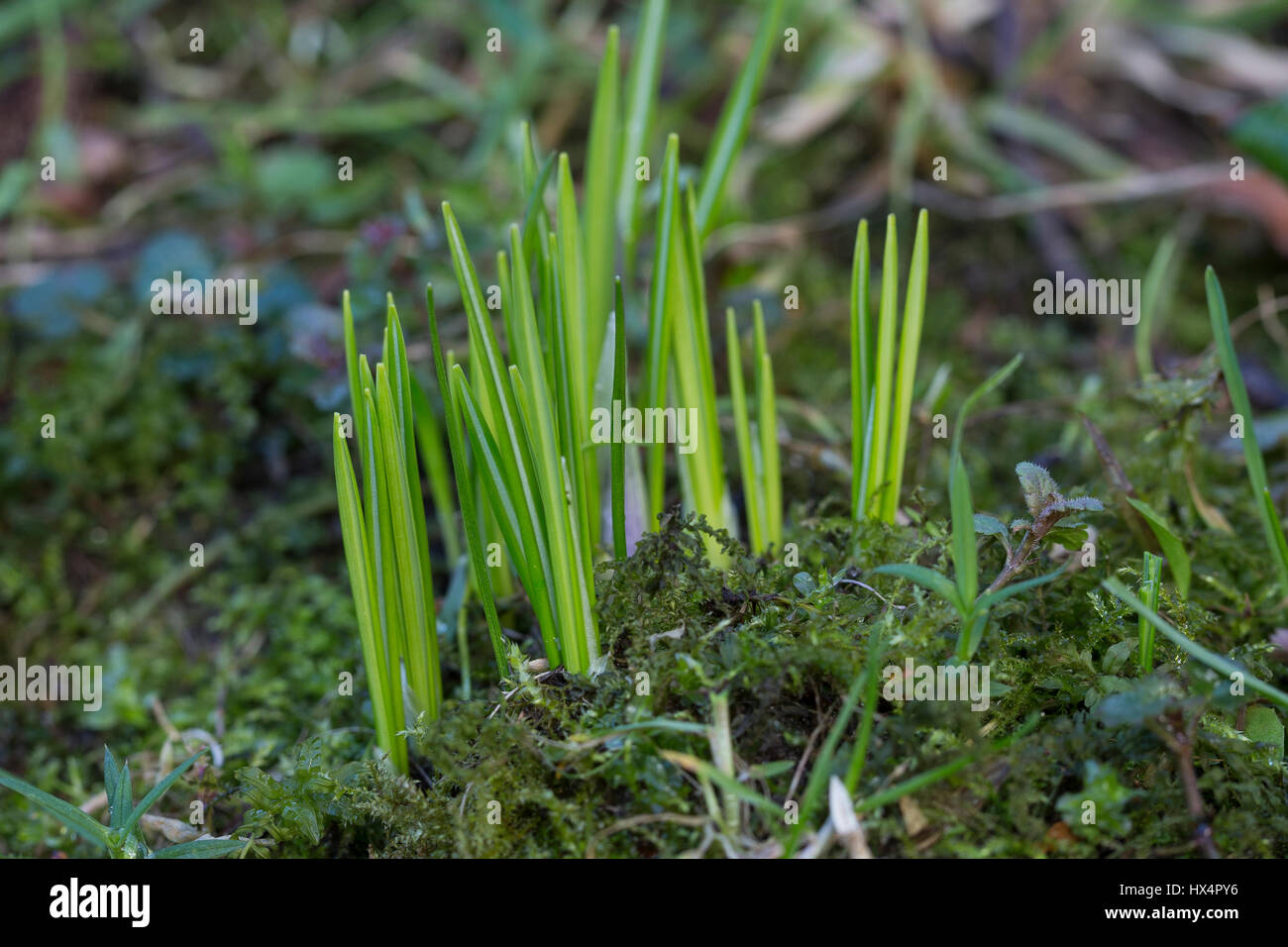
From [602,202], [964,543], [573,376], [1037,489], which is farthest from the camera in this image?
[602,202]

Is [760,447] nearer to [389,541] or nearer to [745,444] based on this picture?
[745,444]

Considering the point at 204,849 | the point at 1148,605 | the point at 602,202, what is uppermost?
the point at 602,202

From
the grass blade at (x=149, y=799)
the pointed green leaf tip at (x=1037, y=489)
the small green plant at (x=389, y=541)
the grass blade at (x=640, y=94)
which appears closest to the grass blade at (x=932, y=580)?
the pointed green leaf tip at (x=1037, y=489)

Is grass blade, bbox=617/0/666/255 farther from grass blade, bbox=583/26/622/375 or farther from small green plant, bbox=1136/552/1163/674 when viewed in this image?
small green plant, bbox=1136/552/1163/674

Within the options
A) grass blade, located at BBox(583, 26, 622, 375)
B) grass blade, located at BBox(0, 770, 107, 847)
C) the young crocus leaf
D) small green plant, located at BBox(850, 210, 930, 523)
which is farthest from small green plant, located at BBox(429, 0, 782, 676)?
grass blade, located at BBox(0, 770, 107, 847)

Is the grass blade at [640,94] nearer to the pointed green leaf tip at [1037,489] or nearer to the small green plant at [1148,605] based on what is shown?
the pointed green leaf tip at [1037,489]

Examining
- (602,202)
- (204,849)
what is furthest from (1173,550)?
(204,849)
